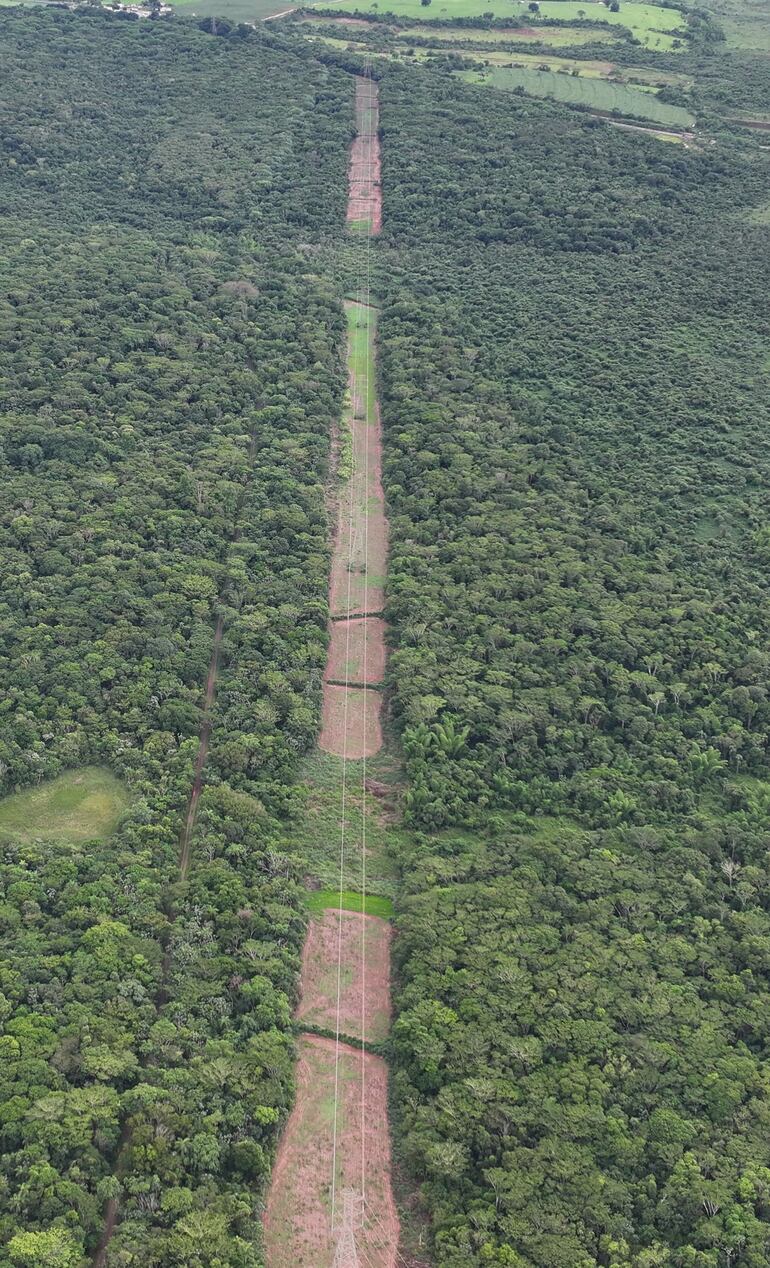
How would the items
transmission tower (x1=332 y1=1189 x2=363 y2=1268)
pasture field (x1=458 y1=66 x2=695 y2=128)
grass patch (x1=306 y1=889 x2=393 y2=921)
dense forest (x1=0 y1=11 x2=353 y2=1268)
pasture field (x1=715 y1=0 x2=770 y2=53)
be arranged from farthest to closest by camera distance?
pasture field (x1=715 y1=0 x2=770 y2=53) < pasture field (x1=458 y1=66 x2=695 y2=128) < grass patch (x1=306 y1=889 x2=393 y2=921) < dense forest (x1=0 y1=11 x2=353 y2=1268) < transmission tower (x1=332 y1=1189 x2=363 y2=1268)

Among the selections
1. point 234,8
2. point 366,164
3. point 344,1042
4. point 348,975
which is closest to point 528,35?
point 234,8

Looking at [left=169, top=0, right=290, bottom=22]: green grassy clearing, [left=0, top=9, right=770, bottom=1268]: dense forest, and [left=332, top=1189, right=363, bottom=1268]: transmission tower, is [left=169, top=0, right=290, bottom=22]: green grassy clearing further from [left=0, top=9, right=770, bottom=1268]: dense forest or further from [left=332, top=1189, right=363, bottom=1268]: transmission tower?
[left=332, top=1189, right=363, bottom=1268]: transmission tower

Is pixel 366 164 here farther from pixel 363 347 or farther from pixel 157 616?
pixel 157 616

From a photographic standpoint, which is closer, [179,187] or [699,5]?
[179,187]

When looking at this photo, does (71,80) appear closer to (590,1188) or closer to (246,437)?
(246,437)

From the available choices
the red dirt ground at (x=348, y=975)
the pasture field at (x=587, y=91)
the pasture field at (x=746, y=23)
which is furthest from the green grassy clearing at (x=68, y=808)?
the pasture field at (x=746, y=23)

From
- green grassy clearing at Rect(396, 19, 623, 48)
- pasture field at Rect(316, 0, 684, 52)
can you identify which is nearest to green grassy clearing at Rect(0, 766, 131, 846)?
green grassy clearing at Rect(396, 19, 623, 48)

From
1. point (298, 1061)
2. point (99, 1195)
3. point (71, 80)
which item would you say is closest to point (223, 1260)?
point (99, 1195)
